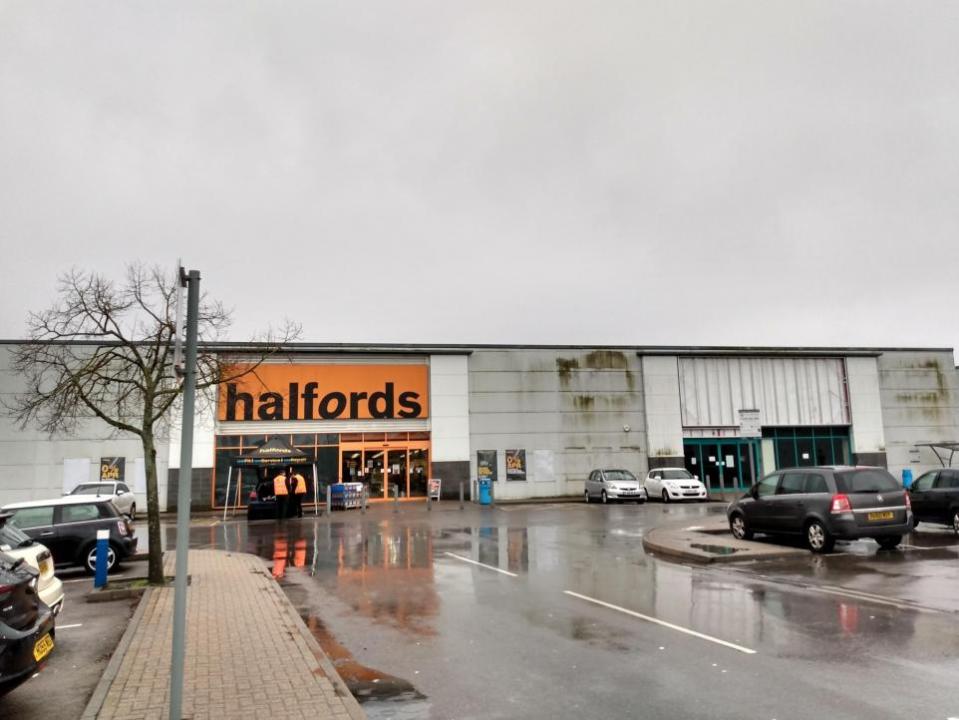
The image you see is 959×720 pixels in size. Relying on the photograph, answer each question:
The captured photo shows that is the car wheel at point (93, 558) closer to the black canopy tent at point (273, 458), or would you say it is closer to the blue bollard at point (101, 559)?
the blue bollard at point (101, 559)

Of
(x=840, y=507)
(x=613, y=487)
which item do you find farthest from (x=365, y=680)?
(x=613, y=487)

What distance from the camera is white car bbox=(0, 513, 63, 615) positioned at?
763 cm

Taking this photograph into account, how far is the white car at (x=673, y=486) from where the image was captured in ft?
104

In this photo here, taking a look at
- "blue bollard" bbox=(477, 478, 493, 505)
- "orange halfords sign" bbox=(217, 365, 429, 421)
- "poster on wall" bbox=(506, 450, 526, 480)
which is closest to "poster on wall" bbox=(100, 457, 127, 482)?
"orange halfords sign" bbox=(217, 365, 429, 421)

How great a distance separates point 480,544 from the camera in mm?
17312

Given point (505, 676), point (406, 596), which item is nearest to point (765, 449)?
point (406, 596)

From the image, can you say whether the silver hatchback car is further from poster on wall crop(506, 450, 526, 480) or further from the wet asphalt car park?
the wet asphalt car park

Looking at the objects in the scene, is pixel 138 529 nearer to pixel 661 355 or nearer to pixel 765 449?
pixel 661 355

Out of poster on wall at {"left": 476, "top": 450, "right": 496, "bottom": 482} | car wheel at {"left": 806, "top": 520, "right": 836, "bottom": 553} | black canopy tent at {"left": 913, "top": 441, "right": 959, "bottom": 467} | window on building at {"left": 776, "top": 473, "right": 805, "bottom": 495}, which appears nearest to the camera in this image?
car wheel at {"left": 806, "top": 520, "right": 836, "bottom": 553}

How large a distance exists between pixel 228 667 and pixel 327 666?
37.1 inches

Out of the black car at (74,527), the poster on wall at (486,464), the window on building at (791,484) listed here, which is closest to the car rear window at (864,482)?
the window on building at (791,484)

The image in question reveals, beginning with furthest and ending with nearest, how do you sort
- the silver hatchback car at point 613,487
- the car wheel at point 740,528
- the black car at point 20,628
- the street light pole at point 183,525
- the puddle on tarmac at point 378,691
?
the silver hatchback car at point 613,487 → the car wheel at point 740,528 → the puddle on tarmac at point 378,691 → the black car at point 20,628 → the street light pole at point 183,525

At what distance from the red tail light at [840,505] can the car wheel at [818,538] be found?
0.39m

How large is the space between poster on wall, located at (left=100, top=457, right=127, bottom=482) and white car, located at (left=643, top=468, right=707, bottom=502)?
23.6 metres
